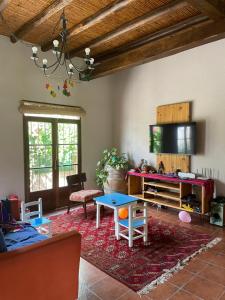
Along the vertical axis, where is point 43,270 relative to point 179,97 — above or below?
below

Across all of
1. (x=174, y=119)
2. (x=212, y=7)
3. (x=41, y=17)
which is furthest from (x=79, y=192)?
(x=212, y=7)

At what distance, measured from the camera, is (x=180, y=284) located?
2209 mm

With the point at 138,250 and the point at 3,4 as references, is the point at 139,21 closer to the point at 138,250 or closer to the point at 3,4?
the point at 3,4

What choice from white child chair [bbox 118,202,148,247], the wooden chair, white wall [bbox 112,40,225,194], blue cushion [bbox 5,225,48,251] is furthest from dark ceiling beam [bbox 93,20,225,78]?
blue cushion [bbox 5,225,48,251]

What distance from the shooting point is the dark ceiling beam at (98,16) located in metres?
2.98

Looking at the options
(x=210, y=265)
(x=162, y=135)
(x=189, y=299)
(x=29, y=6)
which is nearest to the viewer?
(x=189, y=299)

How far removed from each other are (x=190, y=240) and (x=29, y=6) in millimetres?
3996

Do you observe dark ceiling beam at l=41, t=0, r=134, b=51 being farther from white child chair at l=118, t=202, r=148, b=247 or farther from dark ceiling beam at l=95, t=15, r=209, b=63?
white child chair at l=118, t=202, r=148, b=247

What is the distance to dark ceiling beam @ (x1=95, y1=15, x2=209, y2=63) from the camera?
11.3ft

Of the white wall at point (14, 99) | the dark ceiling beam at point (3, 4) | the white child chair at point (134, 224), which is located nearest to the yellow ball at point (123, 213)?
the white child chair at point (134, 224)

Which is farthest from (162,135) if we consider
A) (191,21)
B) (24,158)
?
(24,158)

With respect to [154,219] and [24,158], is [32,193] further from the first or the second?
[154,219]

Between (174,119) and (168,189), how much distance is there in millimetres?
1438

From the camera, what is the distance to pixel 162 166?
4723mm
